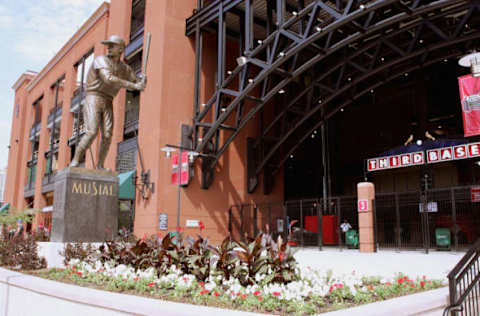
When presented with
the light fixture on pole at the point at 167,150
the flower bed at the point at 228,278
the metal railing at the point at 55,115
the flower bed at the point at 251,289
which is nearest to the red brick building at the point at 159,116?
the light fixture on pole at the point at 167,150

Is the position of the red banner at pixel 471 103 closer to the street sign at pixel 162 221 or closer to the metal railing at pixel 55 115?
the street sign at pixel 162 221

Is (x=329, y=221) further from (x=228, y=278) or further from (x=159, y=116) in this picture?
(x=228, y=278)

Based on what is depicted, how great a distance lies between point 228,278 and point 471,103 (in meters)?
12.6

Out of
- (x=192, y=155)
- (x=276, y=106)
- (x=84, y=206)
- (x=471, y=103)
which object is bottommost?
(x=84, y=206)

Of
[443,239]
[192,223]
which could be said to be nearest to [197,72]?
[192,223]

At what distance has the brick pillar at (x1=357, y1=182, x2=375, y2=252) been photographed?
1642cm

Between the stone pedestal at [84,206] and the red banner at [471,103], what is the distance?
1256 cm

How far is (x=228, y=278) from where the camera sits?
6.82 meters

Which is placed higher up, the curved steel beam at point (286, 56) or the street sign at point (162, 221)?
the curved steel beam at point (286, 56)

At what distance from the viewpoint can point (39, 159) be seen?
40.9 m

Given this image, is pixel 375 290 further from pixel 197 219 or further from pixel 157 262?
pixel 197 219

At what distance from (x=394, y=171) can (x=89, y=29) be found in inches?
1047

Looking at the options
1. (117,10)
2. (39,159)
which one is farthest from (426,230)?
(39,159)

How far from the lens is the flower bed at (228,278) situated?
18.8ft
